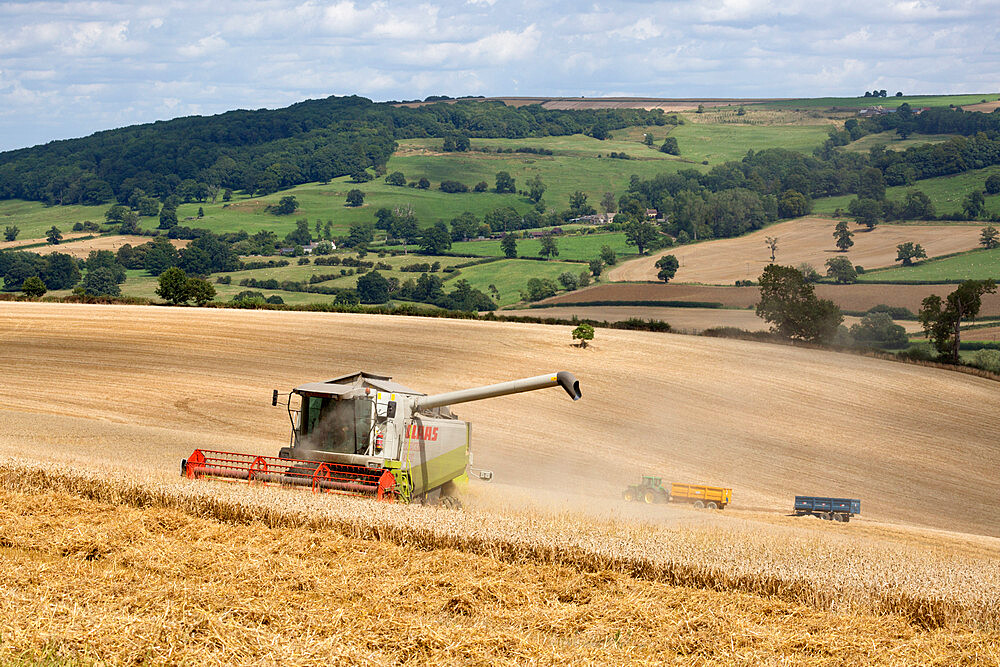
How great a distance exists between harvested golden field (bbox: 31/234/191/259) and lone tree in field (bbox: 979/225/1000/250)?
10812 cm

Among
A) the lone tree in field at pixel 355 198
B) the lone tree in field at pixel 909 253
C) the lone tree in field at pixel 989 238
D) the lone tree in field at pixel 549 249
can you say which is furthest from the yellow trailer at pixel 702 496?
the lone tree in field at pixel 355 198

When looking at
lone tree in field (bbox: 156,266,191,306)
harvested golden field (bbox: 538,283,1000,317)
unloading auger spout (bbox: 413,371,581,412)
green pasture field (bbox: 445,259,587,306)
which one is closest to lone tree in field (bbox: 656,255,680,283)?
harvested golden field (bbox: 538,283,1000,317)

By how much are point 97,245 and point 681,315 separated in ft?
312

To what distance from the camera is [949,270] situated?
93375mm

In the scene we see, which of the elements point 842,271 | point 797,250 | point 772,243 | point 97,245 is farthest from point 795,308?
point 97,245

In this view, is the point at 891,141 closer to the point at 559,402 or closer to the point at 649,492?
the point at 559,402

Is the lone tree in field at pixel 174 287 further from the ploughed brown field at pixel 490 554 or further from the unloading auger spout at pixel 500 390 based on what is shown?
the unloading auger spout at pixel 500 390

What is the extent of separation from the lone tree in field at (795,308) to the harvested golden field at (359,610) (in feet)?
162

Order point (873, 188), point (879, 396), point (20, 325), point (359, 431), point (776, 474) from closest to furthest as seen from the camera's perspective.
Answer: point (359, 431) → point (776, 474) → point (879, 396) → point (20, 325) → point (873, 188)

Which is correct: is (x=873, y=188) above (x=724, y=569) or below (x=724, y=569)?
above

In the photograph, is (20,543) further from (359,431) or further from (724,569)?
(724,569)

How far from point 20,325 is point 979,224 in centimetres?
10680

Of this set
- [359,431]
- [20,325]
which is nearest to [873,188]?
[20,325]

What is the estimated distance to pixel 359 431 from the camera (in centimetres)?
1820
